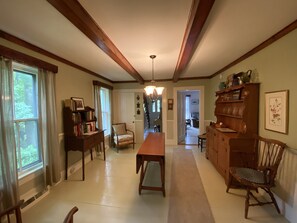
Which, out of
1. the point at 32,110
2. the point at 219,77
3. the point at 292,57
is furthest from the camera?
the point at 219,77

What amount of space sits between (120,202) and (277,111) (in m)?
2.62

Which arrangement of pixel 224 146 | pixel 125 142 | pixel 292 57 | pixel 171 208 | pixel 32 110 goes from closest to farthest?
1. pixel 292 57
2. pixel 171 208
3. pixel 32 110
4. pixel 224 146
5. pixel 125 142

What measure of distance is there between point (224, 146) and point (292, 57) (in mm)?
1664

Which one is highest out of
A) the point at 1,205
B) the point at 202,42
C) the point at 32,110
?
the point at 202,42

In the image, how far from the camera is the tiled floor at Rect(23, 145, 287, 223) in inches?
79.0

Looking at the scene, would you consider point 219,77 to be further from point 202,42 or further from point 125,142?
point 125,142

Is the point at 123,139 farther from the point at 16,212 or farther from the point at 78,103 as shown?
the point at 16,212

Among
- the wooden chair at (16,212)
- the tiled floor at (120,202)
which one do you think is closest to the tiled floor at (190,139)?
the tiled floor at (120,202)

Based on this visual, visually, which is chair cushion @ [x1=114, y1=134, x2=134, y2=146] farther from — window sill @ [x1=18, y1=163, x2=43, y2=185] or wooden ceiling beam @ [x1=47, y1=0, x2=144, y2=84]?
wooden ceiling beam @ [x1=47, y1=0, x2=144, y2=84]

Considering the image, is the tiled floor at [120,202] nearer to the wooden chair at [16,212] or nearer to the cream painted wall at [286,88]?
the cream painted wall at [286,88]

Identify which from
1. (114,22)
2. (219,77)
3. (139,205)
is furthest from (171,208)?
(219,77)

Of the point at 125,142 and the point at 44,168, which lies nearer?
the point at 44,168

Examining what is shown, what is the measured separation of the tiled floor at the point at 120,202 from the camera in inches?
79.0

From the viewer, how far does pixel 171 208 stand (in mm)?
2180
